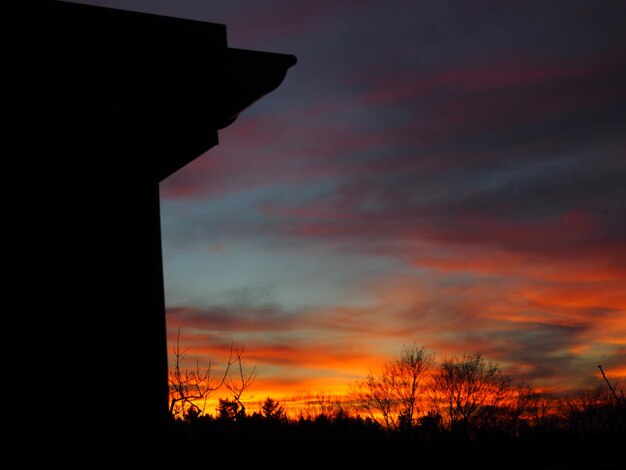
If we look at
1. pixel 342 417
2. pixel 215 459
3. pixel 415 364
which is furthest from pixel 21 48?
pixel 415 364

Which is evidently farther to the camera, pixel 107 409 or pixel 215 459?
pixel 215 459

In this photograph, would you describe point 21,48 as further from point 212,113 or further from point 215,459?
point 215,459

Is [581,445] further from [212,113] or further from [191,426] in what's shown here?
[212,113]

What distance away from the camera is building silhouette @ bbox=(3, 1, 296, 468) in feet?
12.0

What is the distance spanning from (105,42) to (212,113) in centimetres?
98

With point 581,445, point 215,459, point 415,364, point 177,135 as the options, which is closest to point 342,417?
point 215,459

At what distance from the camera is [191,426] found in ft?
65.5

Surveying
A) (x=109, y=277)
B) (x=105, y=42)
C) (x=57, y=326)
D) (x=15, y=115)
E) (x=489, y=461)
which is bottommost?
(x=489, y=461)

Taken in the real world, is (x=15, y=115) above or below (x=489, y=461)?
above

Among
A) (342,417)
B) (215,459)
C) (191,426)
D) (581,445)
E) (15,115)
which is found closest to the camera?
(15,115)

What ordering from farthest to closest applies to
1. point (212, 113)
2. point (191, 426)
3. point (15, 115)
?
point (191, 426), point (212, 113), point (15, 115)

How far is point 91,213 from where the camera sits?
4.00 m

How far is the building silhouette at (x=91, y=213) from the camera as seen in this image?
367 centimetres

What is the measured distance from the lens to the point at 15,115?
3.92 m
